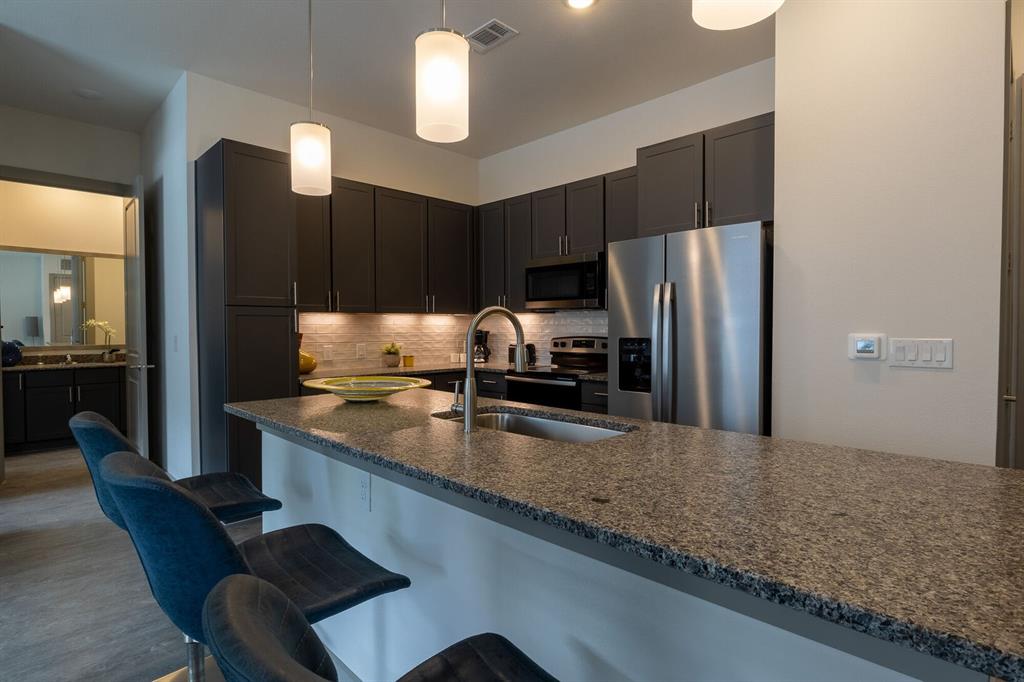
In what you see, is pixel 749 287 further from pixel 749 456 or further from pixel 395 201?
pixel 395 201

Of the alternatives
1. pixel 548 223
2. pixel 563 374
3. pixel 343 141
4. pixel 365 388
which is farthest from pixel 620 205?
pixel 365 388

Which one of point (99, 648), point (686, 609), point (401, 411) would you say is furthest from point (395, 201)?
point (686, 609)

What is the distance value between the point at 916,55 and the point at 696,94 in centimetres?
Answer: 182

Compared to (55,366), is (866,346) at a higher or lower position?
higher

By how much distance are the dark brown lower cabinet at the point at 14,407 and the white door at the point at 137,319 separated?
1502 millimetres

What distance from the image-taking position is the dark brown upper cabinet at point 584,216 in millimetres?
4023

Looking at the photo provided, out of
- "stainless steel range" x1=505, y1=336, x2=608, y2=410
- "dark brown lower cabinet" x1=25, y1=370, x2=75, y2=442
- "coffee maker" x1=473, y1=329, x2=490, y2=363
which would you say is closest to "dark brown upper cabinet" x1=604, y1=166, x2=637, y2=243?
"stainless steel range" x1=505, y1=336, x2=608, y2=410

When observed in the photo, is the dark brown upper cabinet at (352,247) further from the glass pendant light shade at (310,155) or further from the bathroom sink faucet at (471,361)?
the bathroom sink faucet at (471,361)

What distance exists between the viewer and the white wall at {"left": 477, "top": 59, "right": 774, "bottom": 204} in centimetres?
350

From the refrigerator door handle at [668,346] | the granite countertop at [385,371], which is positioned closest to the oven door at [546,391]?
the granite countertop at [385,371]

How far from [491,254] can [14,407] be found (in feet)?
16.0

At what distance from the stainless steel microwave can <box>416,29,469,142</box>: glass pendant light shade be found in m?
2.52

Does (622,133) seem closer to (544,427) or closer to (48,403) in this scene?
(544,427)

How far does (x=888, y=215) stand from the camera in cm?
213
